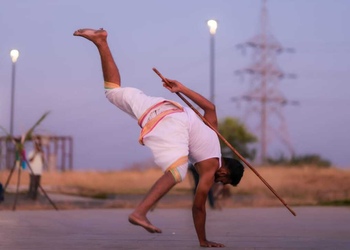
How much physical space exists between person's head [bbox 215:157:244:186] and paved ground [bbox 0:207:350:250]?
102 centimetres

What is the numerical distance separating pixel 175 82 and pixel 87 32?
3.63 feet

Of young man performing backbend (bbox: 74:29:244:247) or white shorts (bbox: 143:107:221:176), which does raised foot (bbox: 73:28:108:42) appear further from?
white shorts (bbox: 143:107:221:176)

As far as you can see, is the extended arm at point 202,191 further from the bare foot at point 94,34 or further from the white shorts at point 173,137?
the bare foot at point 94,34

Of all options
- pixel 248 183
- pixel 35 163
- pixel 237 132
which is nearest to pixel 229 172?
pixel 35 163

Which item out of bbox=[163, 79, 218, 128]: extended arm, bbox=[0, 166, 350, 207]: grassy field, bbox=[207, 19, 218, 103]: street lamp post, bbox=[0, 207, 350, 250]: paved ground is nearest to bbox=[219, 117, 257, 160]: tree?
bbox=[0, 166, 350, 207]: grassy field

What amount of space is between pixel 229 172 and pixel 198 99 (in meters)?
0.98

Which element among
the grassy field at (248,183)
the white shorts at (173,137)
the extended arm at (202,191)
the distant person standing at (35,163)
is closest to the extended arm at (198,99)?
the white shorts at (173,137)

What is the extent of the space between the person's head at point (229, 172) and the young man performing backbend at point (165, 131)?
0.53 ft

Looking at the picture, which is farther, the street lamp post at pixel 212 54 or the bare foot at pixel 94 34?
the street lamp post at pixel 212 54

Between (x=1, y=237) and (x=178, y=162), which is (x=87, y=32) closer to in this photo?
(x=178, y=162)

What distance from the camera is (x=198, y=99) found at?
1030 centimetres

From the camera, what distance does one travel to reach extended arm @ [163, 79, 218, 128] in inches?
396

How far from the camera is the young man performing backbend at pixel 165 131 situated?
9.64 m

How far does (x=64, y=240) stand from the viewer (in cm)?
1218
